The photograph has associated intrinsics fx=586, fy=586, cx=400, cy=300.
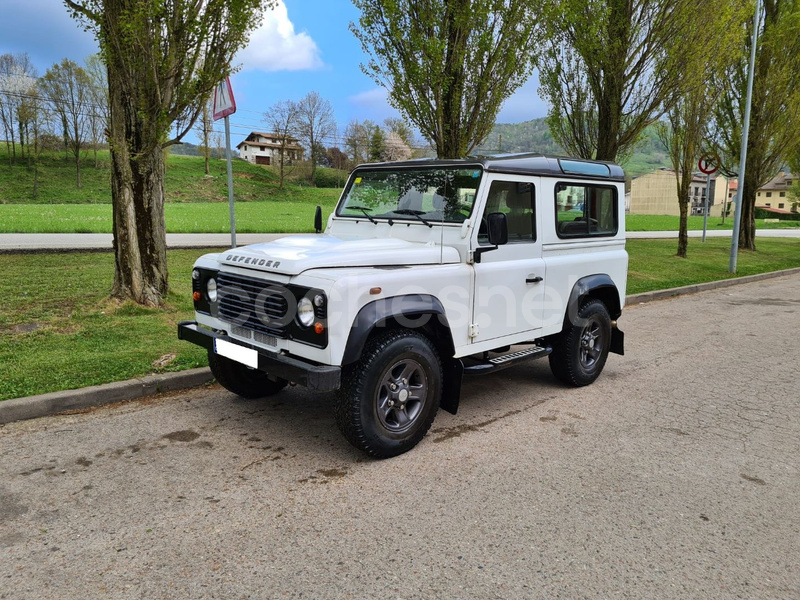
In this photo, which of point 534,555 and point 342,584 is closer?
point 342,584

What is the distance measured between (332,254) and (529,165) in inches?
77.1

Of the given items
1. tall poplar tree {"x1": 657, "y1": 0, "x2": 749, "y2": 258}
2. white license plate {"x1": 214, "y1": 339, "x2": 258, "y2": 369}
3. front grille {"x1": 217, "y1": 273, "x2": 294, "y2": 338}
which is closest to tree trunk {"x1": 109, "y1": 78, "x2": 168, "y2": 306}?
front grille {"x1": 217, "y1": 273, "x2": 294, "y2": 338}

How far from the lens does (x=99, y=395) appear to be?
4.94 metres

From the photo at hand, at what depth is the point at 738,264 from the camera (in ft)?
57.2

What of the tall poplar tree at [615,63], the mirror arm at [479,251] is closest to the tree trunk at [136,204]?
the mirror arm at [479,251]

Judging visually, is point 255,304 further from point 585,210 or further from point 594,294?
point 594,294

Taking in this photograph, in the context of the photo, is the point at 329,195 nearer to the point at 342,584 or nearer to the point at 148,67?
the point at 148,67

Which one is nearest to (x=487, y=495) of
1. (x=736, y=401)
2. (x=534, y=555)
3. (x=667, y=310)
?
(x=534, y=555)

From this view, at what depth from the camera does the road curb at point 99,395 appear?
458 centimetres

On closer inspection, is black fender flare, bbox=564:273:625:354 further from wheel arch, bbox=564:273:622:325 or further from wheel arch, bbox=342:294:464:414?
wheel arch, bbox=342:294:464:414

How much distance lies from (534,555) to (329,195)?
60985 millimetres

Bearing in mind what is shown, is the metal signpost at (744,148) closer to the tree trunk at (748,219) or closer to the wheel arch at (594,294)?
the tree trunk at (748,219)

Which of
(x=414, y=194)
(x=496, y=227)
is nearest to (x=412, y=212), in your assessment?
(x=414, y=194)

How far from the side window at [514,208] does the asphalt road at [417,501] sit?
1519 millimetres
